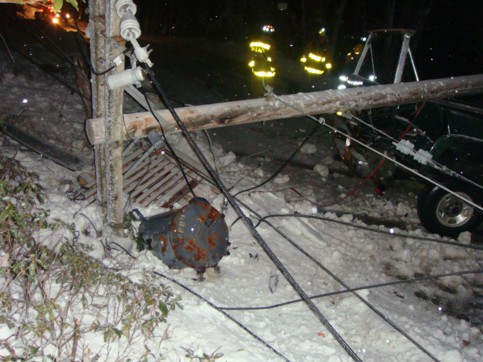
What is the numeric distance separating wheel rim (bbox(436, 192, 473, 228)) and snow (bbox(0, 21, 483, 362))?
0.97ft

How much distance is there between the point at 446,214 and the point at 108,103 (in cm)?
507

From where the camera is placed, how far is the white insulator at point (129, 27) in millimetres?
2711

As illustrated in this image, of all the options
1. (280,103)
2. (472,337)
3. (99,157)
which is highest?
(280,103)

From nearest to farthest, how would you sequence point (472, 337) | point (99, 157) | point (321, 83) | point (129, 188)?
1. point (99, 157)
2. point (472, 337)
3. point (129, 188)
4. point (321, 83)

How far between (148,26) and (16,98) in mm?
19030

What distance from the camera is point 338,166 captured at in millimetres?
7715

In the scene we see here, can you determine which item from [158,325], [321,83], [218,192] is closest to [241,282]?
[158,325]

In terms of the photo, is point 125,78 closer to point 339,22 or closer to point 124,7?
point 124,7

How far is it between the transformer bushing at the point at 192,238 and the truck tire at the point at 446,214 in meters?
3.50

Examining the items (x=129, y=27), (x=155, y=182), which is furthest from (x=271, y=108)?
(x=155, y=182)

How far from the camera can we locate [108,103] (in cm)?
327

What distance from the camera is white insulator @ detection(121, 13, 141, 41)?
8.89 feet

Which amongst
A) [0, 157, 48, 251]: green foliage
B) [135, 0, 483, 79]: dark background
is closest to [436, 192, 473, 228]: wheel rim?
[0, 157, 48, 251]: green foliage

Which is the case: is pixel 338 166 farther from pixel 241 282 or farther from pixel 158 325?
pixel 158 325
